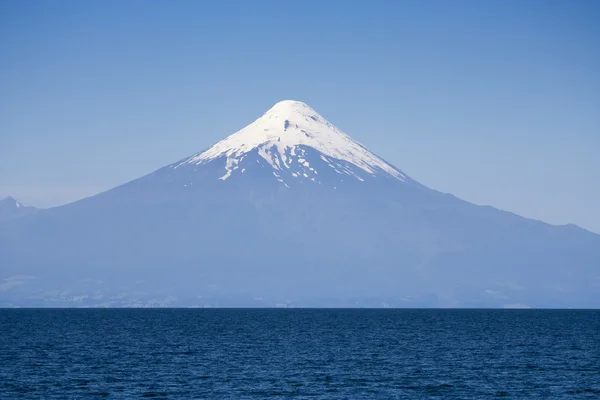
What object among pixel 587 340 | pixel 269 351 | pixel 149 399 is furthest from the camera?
pixel 587 340

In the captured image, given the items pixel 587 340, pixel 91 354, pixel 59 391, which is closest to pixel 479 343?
pixel 587 340

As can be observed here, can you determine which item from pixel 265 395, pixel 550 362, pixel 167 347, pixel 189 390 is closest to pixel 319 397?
pixel 265 395

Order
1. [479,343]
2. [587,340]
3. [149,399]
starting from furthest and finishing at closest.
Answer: [587,340], [479,343], [149,399]

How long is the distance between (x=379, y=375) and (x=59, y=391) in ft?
86.8

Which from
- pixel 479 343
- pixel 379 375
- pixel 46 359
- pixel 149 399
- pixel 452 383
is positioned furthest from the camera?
pixel 479 343

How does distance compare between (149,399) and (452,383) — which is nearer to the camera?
(149,399)

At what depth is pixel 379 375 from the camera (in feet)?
266

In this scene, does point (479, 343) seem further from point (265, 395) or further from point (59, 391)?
point (59, 391)

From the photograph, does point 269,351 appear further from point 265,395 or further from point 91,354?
point 265,395

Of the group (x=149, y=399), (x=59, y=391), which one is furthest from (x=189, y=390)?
(x=59, y=391)

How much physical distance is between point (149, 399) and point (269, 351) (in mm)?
38363

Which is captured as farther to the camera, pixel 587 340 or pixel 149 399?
pixel 587 340

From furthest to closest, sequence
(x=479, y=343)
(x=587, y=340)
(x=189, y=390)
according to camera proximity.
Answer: (x=587, y=340) → (x=479, y=343) → (x=189, y=390)

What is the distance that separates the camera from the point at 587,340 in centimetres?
12644
